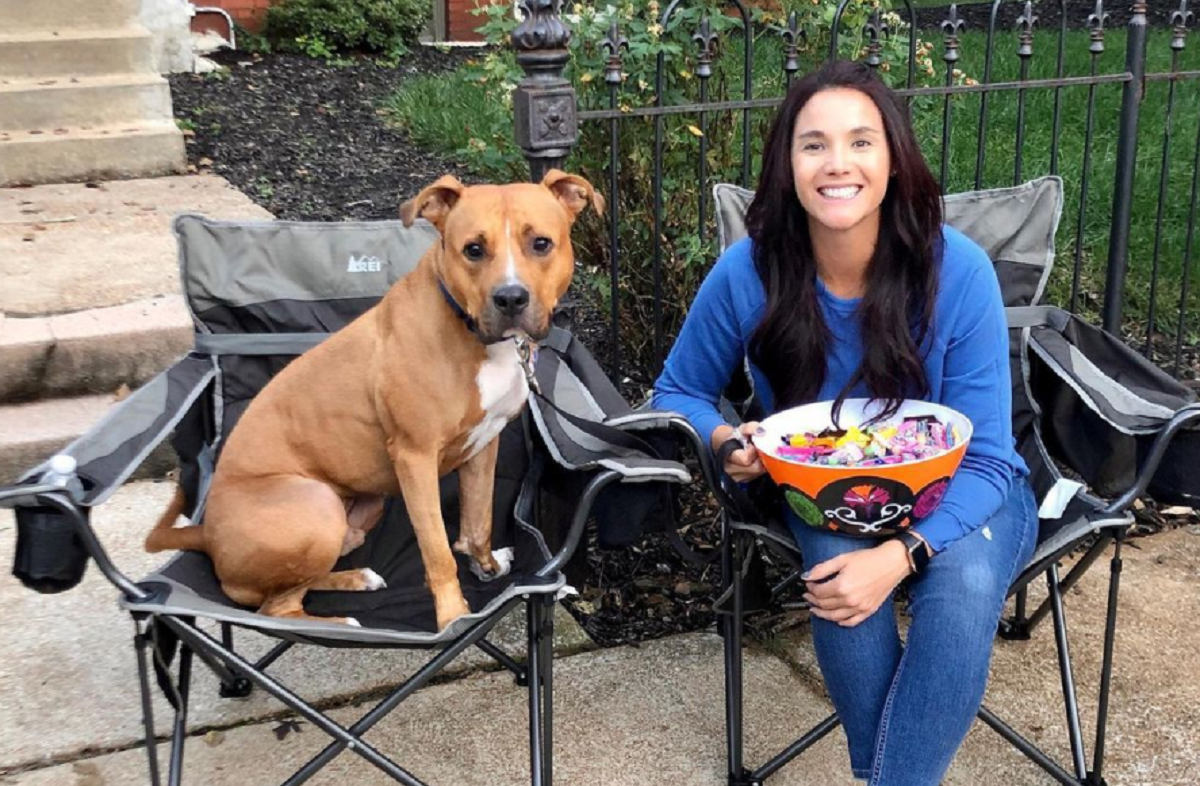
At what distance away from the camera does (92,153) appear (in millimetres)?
6559

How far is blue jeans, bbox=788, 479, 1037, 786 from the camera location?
232cm

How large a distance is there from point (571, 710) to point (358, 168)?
15.4 feet

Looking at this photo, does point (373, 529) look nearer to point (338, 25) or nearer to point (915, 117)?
point (915, 117)

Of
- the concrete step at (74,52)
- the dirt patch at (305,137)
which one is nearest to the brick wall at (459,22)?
the dirt patch at (305,137)

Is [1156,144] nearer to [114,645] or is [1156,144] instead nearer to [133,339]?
[133,339]

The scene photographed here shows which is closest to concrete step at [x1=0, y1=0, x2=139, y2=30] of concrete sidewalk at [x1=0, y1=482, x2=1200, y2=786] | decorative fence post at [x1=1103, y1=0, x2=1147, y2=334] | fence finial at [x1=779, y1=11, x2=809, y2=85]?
concrete sidewalk at [x1=0, y1=482, x2=1200, y2=786]

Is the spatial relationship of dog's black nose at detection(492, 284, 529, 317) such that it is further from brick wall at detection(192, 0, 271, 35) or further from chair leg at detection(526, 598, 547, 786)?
brick wall at detection(192, 0, 271, 35)

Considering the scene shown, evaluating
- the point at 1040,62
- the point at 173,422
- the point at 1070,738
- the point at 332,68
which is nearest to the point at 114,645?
the point at 173,422

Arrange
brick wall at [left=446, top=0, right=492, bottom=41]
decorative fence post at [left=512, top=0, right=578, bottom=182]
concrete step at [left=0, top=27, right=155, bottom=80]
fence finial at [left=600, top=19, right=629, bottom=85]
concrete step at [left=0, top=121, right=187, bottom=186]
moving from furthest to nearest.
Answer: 1. brick wall at [left=446, top=0, right=492, bottom=41]
2. concrete step at [left=0, top=27, right=155, bottom=80]
3. concrete step at [left=0, top=121, right=187, bottom=186]
4. fence finial at [left=600, top=19, right=629, bottom=85]
5. decorative fence post at [left=512, top=0, right=578, bottom=182]

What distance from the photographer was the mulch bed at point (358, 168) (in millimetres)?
3584

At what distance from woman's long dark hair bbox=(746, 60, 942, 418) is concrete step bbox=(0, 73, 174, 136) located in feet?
16.9

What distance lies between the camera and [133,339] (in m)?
4.39

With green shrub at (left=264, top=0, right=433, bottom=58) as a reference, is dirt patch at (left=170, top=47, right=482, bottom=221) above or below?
below

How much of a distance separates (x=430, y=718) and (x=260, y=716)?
1.38ft
